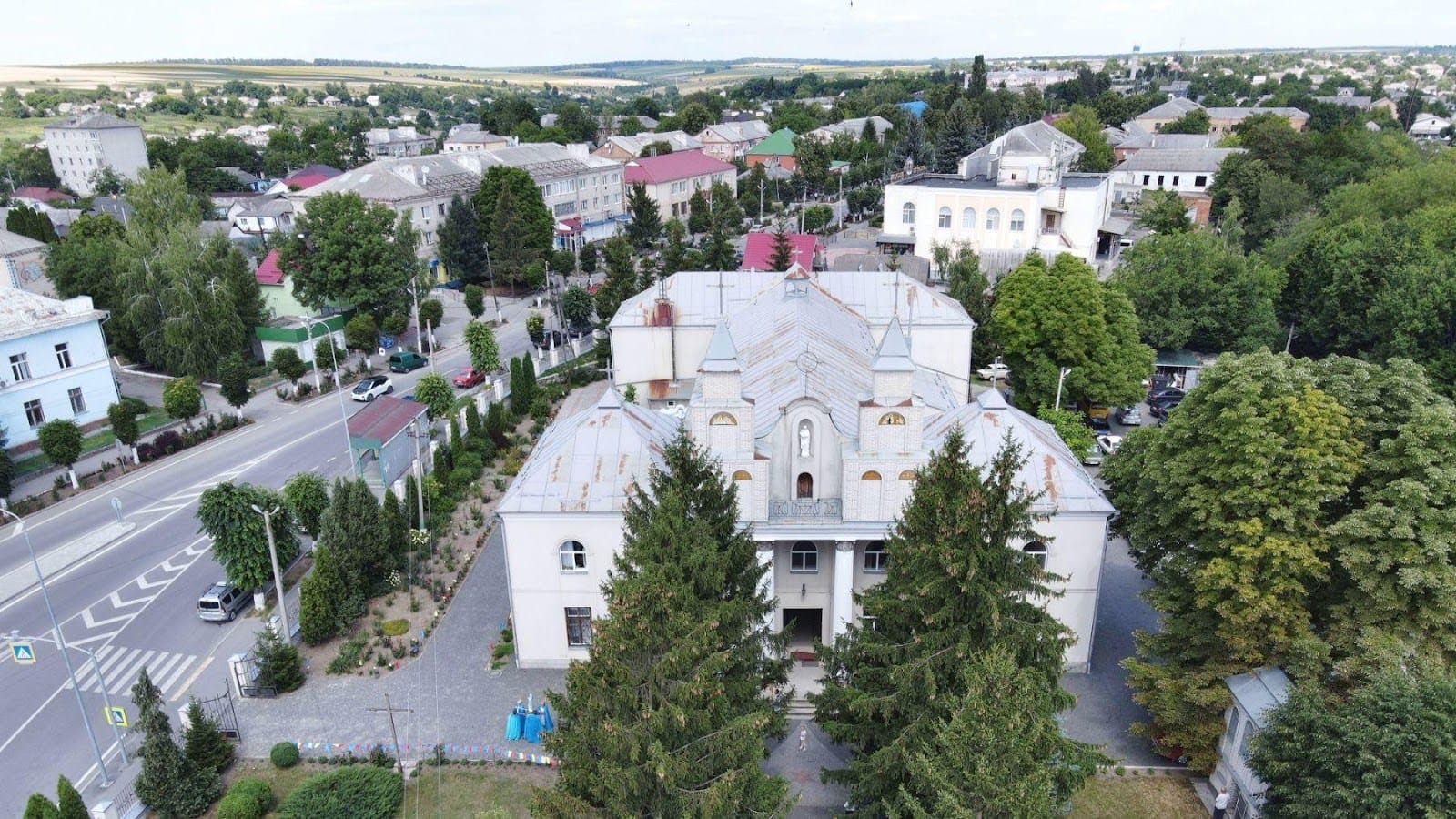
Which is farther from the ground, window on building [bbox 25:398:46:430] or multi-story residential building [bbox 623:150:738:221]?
multi-story residential building [bbox 623:150:738:221]

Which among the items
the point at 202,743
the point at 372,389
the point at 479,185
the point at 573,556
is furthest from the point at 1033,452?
the point at 479,185

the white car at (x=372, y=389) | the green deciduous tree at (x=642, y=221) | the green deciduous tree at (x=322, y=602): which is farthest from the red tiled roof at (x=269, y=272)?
the green deciduous tree at (x=322, y=602)

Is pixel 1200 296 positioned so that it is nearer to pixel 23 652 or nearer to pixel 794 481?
pixel 794 481

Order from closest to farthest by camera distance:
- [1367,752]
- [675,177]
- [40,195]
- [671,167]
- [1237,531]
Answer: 1. [1367,752]
2. [1237,531]
3. [675,177]
4. [671,167]
5. [40,195]

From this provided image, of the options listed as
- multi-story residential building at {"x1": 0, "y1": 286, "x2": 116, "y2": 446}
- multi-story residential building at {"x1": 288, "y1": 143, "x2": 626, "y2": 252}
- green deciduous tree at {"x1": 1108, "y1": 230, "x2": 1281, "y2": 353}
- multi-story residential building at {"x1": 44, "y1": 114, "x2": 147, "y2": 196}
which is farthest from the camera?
multi-story residential building at {"x1": 44, "y1": 114, "x2": 147, "y2": 196}

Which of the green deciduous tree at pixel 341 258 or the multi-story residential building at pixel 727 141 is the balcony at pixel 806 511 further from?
the multi-story residential building at pixel 727 141

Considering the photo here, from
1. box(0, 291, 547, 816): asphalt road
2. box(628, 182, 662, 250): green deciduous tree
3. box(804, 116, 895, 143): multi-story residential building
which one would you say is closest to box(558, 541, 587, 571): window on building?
box(0, 291, 547, 816): asphalt road

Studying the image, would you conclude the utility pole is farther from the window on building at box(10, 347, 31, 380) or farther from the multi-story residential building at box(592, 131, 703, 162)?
the multi-story residential building at box(592, 131, 703, 162)
